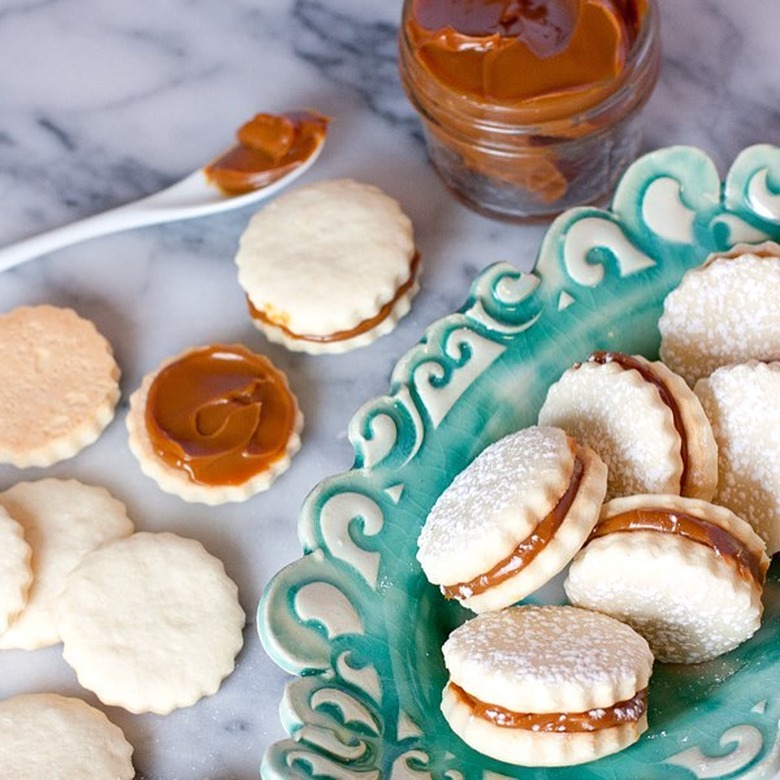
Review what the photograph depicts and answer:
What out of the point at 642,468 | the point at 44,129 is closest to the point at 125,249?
the point at 44,129

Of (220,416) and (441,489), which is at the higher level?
(441,489)

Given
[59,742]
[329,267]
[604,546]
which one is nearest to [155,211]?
[329,267]

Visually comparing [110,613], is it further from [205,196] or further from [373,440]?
[205,196]

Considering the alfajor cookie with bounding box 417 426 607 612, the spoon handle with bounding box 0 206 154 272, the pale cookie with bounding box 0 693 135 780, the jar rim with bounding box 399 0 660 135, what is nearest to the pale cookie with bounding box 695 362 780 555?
the alfajor cookie with bounding box 417 426 607 612

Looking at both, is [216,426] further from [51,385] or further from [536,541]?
[536,541]

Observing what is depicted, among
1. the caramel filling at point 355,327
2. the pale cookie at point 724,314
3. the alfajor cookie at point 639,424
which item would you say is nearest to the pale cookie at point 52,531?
the caramel filling at point 355,327

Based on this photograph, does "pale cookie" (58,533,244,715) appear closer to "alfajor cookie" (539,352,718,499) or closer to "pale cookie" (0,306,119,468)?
"pale cookie" (0,306,119,468)

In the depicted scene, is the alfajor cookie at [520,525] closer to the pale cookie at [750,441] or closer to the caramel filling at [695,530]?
Result: the caramel filling at [695,530]
